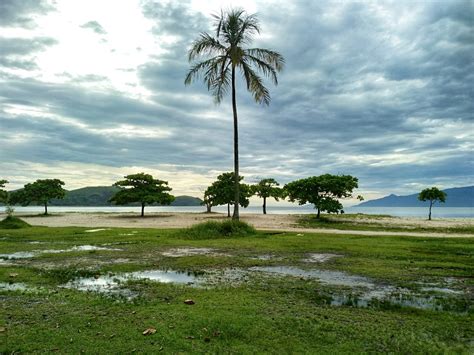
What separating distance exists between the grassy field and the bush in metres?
7.99

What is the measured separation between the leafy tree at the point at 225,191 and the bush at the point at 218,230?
81.2 feet

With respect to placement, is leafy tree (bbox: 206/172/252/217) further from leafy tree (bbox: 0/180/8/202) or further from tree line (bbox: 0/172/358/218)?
leafy tree (bbox: 0/180/8/202)

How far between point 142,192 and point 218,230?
2900 cm

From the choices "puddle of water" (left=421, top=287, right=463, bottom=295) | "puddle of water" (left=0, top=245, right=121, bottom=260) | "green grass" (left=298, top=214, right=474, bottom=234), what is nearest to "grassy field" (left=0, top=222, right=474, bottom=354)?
"puddle of water" (left=421, top=287, right=463, bottom=295)

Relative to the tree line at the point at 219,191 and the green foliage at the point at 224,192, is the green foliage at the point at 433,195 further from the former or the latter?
the green foliage at the point at 224,192

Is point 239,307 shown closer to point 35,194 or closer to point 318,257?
point 318,257

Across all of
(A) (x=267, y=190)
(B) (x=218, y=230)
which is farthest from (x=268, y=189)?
(B) (x=218, y=230)

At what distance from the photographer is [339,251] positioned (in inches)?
630

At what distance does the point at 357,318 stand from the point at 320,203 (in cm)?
3365

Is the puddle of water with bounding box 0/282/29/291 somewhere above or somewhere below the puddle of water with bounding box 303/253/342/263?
below

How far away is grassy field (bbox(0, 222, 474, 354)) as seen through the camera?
536 centimetres

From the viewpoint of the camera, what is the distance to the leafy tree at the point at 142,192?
158ft

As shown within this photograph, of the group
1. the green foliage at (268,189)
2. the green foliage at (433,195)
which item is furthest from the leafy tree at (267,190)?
the green foliage at (433,195)

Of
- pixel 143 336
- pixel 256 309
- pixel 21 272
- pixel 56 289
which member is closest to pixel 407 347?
pixel 256 309
